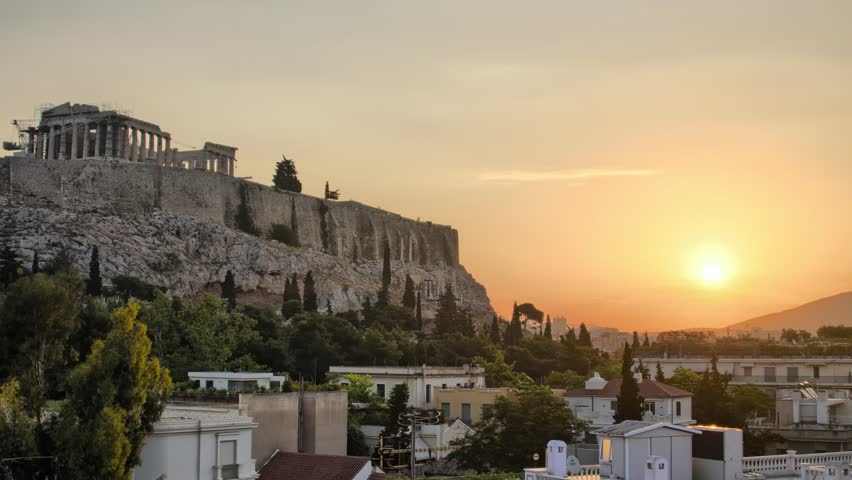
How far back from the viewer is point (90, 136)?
279ft

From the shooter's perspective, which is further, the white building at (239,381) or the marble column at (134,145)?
the marble column at (134,145)

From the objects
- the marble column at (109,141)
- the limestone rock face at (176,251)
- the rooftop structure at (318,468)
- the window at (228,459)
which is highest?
the marble column at (109,141)

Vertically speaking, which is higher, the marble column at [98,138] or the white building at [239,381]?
the marble column at [98,138]

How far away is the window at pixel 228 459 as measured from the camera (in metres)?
26.3

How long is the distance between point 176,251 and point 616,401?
40901 millimetres

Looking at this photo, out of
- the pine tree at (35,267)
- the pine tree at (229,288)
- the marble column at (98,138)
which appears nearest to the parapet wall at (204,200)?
the marble column at (98,138)

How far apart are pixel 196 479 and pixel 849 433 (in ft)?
71.2

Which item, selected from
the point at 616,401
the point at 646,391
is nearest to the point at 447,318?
the point at 616,401

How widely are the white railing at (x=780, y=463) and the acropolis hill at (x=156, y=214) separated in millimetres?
58713

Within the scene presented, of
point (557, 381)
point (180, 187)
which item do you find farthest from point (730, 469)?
point (180, 187)

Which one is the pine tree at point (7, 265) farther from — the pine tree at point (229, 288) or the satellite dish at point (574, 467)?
the satellite dish at point (574, 467)

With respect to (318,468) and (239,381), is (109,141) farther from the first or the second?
(318,468)

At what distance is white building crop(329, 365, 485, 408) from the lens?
5594 cm

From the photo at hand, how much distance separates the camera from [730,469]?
58.6ft
